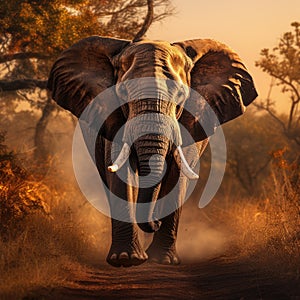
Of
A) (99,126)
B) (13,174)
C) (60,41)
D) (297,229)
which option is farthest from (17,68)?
(297,229)

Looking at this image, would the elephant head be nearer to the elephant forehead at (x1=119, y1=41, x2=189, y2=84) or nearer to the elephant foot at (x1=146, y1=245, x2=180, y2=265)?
the elephant forehead at (x1=119, y1=41, x2=189, y2=84)

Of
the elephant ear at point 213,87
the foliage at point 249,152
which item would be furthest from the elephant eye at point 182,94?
the foliage at point 249,152

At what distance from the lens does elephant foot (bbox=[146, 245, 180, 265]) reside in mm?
9781

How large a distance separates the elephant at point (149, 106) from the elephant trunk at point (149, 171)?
11mm

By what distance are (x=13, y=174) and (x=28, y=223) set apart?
→ 71 cm

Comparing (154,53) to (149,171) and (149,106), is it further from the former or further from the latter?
(149,171)

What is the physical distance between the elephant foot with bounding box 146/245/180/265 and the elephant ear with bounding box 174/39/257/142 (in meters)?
1.53

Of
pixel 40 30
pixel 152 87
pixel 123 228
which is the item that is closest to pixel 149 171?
pixel 123 228

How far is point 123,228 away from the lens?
332 inches

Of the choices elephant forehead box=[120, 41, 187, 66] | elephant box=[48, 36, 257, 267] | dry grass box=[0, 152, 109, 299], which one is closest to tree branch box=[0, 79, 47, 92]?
dry grass box=[0, 152, 109, 299]

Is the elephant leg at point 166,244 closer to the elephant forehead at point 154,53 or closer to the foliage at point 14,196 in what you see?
the foliage at point 14,196

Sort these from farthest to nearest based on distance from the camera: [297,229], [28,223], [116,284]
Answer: [28,223], [297,229], [116,284]

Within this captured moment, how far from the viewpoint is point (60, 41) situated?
1394 centimetres

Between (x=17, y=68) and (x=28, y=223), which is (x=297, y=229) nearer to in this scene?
(x=28, y=223)
